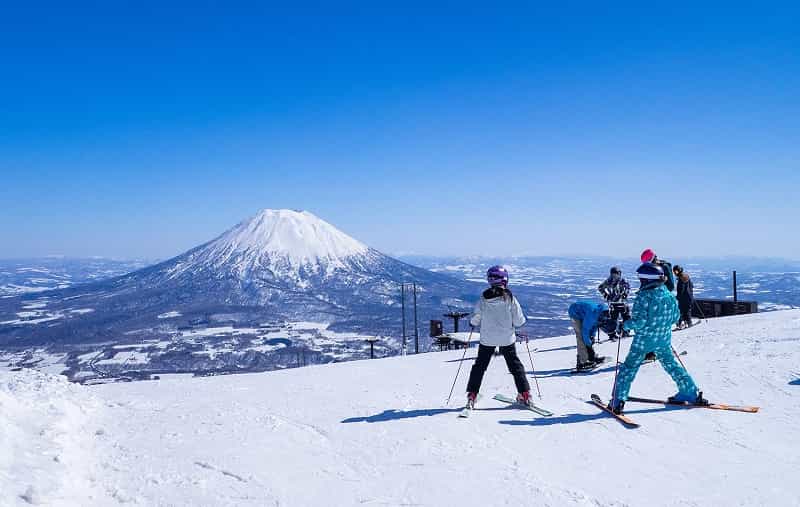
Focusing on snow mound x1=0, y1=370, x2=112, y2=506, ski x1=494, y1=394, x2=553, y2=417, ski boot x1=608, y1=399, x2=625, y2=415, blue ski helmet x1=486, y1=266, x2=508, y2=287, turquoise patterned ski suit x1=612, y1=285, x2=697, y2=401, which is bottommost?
ski x1=494, y1=394, x2=553, y2=417

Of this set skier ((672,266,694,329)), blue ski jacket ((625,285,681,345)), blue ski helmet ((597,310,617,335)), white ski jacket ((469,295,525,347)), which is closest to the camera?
blue ski jacket ((625,285,681,345))

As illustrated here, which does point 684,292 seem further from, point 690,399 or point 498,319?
point 498,319

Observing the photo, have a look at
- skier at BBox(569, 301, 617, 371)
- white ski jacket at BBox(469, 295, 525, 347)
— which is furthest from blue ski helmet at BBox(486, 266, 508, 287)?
skier at BBox(569, 301, 617, 371)

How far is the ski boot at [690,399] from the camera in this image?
6008mm

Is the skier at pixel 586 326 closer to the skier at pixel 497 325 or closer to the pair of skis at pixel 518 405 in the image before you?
the pair of skis at pixel 518 405

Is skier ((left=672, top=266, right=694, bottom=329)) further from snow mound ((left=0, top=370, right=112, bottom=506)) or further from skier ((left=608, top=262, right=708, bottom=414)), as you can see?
snow mound ((left=0, top=370, right=112, bottom=506))

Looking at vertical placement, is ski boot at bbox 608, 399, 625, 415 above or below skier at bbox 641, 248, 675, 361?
below

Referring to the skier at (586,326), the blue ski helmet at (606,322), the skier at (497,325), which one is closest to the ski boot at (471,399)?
the skier at (497,325)

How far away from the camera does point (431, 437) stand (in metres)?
5.16

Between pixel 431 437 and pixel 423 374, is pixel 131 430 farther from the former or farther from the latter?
pixel 423 374

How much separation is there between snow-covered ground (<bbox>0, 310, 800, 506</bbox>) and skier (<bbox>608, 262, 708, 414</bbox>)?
1.45ft

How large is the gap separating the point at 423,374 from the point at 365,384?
1.63 metres

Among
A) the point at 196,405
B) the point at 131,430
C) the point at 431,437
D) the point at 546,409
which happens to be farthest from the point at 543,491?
the point at 196,405

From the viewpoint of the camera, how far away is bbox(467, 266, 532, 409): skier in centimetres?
612
